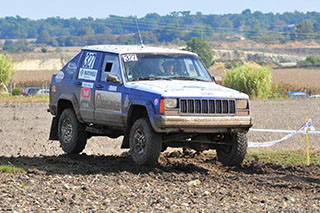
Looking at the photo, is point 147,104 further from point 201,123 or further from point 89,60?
point 89,60

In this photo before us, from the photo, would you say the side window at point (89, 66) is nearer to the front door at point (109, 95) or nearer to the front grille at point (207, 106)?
the front door at point (109, 95)

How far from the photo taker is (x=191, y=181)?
9914mm

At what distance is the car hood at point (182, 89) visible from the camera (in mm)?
10695

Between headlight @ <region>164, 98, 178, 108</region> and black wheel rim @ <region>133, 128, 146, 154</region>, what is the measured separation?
0.79m

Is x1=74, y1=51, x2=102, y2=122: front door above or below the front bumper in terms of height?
above

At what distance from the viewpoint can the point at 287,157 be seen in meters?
14.4

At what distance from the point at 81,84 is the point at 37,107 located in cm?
1793

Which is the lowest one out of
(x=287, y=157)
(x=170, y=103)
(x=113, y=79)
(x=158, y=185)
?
(x=287, y=157)

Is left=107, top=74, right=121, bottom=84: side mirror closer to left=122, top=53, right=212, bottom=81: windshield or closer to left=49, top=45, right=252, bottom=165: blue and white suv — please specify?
left=49, top=45, right=252, bottom=165: blue and white suv

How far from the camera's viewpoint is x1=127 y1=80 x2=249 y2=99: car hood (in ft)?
35.1

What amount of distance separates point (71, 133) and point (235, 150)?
10.7 feet

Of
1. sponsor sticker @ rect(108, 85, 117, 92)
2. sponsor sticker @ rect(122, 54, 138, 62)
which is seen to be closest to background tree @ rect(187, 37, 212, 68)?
sponsor sticker @ rect(122, 54, 138, 62)

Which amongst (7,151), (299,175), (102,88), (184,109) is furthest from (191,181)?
(7,151)

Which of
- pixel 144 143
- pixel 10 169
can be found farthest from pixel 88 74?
pixel 10 169
